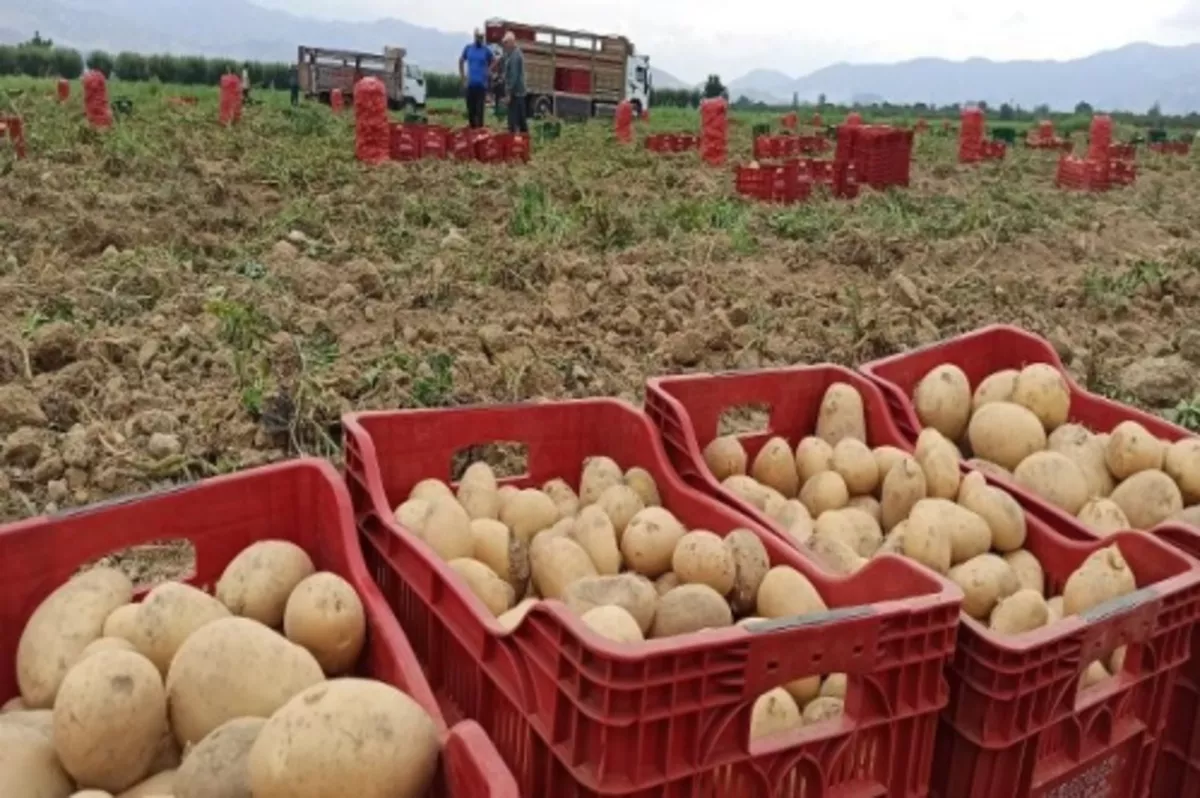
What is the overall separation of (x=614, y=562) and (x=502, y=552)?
26 centimetres

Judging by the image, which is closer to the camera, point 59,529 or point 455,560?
point 59,529

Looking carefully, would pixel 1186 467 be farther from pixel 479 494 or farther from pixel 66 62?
pixel 66 62

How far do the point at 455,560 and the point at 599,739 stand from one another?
815 millimetres

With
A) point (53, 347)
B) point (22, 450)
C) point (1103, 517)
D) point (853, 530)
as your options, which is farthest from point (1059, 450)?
point (53, 347)

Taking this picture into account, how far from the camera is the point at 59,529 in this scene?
2207 millimetres

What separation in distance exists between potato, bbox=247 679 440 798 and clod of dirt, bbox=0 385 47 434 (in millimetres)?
2801

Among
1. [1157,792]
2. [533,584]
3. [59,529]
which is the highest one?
[59,529]

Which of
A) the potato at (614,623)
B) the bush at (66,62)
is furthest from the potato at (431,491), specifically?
the bush at (66,62)

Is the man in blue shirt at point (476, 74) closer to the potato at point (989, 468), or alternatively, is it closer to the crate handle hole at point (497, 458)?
the crate handle hole at point (497, 458)

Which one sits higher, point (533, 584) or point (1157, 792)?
point (533, 584)

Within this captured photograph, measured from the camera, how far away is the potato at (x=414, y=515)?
2.42 meters

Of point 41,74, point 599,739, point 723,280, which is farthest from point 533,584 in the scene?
point 41,74

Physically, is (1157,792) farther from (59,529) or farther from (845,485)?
(59,529)

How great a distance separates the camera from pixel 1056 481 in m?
2.97
